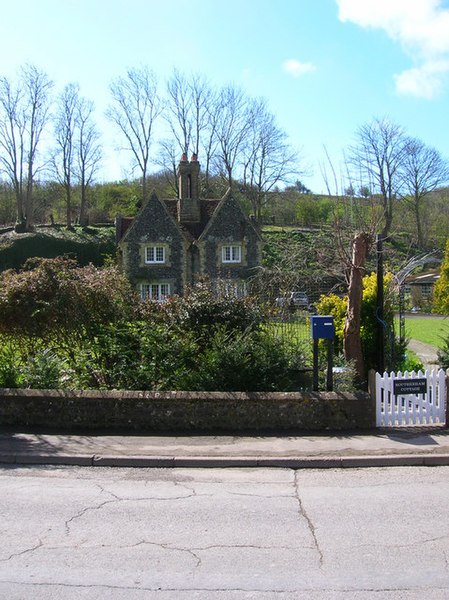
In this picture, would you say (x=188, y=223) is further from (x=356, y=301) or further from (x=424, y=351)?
(x=356, y=301)

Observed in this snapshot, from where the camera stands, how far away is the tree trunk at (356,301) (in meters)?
12.0

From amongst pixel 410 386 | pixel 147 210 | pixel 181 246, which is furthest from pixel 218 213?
pixel 410 386

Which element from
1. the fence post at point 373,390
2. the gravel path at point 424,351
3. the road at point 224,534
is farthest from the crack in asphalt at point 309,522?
the gravel path at point 424,351

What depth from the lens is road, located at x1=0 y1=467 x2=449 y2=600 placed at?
15.9 ft

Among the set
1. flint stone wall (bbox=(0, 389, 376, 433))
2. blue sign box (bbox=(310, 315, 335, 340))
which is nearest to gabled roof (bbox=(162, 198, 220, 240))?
blue sign box (bbox=(310, 315, 335, 340))

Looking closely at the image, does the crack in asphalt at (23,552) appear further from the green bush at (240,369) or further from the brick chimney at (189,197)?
the brick chimney at (189,197)

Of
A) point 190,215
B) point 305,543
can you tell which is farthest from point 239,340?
point 190,215

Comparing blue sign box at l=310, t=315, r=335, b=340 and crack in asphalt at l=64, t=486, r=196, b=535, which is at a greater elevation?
blue sign box at l=310, t=315, r=335, b=340

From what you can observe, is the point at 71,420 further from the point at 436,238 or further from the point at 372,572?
the point at 436,238

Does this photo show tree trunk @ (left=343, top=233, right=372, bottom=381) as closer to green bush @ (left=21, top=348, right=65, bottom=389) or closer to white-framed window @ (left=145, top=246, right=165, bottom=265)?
green bush @ (left=21, top=348, right=65, bottom=389)

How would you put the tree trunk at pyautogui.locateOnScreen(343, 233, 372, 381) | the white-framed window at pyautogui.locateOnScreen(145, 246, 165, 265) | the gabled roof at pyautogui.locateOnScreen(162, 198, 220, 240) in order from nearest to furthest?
the tree trunk at pyautogui.locateOnScreen(343, 233, 372, 381) → the white-framed window at pyautogui.locateOnScreen(145, 246, 165, 265) → the gabled roof at pyautogui.locateOnScreen(162, 198, 220, 240)

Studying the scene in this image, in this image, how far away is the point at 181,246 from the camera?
150 ft

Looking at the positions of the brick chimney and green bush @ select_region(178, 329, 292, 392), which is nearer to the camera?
green bush @ select_region(178, 329, 292, 392)

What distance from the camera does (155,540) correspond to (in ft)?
19.1
